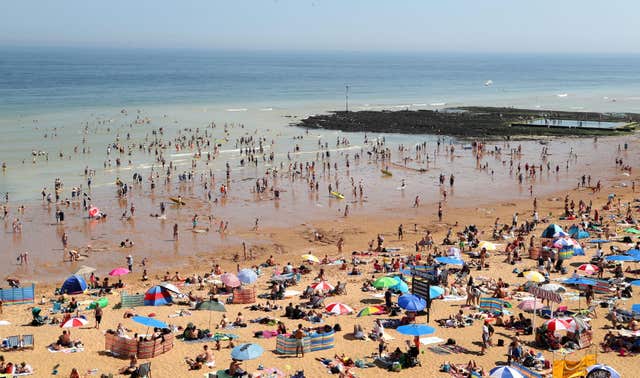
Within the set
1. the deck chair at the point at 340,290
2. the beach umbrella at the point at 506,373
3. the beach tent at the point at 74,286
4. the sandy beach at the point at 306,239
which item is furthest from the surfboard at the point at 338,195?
the beach umbrella at the point at 506,373

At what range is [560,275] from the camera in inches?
906

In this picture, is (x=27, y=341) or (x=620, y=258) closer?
(x=27, y=341)

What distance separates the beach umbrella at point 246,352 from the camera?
15.1 m

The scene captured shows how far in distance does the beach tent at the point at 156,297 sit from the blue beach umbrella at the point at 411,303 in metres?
7.26

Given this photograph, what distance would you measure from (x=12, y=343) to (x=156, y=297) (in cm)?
468

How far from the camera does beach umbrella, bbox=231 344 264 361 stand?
15109 mm

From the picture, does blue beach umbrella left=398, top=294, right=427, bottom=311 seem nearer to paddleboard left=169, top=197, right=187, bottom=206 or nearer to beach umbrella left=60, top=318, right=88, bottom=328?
beach umbrella left=60, top=318, right=88, bottom=328

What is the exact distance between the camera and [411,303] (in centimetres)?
1784

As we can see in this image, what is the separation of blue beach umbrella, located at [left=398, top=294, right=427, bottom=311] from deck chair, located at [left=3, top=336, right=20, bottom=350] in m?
9.80

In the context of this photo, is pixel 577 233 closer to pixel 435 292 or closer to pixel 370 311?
pixel 435 292

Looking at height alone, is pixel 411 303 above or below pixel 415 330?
above

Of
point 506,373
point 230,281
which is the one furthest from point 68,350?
point 506,373

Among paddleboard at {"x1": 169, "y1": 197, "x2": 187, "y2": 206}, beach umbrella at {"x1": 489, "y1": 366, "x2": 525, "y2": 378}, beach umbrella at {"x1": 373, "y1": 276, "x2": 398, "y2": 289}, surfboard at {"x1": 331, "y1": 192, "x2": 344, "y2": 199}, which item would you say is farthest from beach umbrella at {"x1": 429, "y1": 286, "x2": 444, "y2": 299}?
paddleboard at {"x1": 169, "y1": 197, "x2": 187, "y2": 206}

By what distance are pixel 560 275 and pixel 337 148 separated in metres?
35.0
